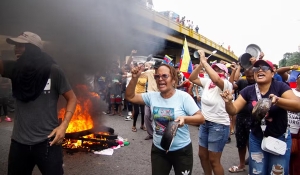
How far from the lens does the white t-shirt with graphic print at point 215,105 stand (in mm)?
3066

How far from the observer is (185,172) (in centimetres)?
227

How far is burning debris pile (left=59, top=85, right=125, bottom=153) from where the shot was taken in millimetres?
4566

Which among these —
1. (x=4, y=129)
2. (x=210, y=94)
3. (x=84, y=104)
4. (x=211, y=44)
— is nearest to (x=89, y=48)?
(x=84, y=104)

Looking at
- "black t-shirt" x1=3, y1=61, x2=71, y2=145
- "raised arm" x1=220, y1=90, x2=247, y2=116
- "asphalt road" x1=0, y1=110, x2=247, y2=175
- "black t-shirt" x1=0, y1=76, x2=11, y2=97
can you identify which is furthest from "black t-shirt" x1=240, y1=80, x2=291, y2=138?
"black t-shirt" x1=0, y1=76, x2=11, y2=97

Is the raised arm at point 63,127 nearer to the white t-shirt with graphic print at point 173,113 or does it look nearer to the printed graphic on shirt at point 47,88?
the printed graphic on shirt at point 47,88

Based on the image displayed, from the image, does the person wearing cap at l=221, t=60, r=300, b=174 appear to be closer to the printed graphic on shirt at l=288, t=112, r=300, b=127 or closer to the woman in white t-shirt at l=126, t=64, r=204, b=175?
the woman in white t-shirt at l=126, t=64, r=204, b=175

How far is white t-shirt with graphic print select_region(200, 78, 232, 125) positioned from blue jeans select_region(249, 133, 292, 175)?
54cm

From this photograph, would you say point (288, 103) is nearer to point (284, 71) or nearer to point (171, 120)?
point (171, 120)

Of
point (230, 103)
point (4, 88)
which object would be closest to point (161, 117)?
point (230, 103)

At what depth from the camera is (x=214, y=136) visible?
301cm

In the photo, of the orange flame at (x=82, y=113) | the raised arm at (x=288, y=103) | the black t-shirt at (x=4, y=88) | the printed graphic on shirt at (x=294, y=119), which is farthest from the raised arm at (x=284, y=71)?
the black t-shirt at (x=4, y=88)

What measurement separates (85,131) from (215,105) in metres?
2.73

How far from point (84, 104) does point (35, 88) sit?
3094 millimetres

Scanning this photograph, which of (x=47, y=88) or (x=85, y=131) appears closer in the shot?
(x=47, y=88)
